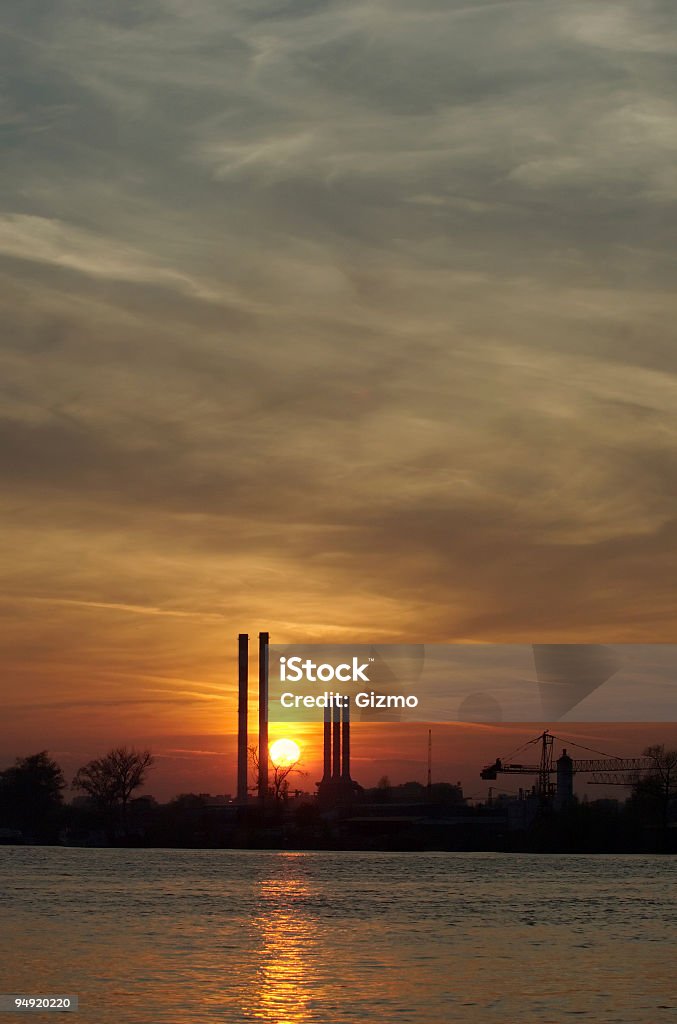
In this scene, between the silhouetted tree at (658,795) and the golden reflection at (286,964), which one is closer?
the golden reflection at (286,964)

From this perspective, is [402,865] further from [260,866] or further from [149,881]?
[149,881]

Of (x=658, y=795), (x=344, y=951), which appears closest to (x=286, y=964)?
(x=344, y=951)

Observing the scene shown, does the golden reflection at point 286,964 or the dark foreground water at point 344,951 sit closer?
the golden reflection at point 286,964

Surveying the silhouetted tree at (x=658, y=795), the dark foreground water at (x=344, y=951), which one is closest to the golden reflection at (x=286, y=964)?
the dark foreground water at (x=344, y=951)

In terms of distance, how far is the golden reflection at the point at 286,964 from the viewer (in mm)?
37375

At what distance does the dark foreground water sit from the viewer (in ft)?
127

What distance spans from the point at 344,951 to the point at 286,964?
5.85m

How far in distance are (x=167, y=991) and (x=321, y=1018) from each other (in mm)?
7504

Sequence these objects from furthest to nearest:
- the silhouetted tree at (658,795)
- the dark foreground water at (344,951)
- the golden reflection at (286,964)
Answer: the silhouetted tree at (658,795)
the dark foreground water at (344,951)
the golden reflection at (286,964)

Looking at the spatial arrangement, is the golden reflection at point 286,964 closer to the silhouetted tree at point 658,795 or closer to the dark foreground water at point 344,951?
the dark foreground water at point 344,951

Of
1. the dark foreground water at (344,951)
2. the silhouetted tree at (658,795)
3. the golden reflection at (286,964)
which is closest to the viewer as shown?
the golden reflection at (286,964)

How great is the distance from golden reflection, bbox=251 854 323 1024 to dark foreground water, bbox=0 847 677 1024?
8 cm

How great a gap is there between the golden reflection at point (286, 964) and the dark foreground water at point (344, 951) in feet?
0.25

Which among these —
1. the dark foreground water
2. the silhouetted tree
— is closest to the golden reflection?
the dark foreground water
